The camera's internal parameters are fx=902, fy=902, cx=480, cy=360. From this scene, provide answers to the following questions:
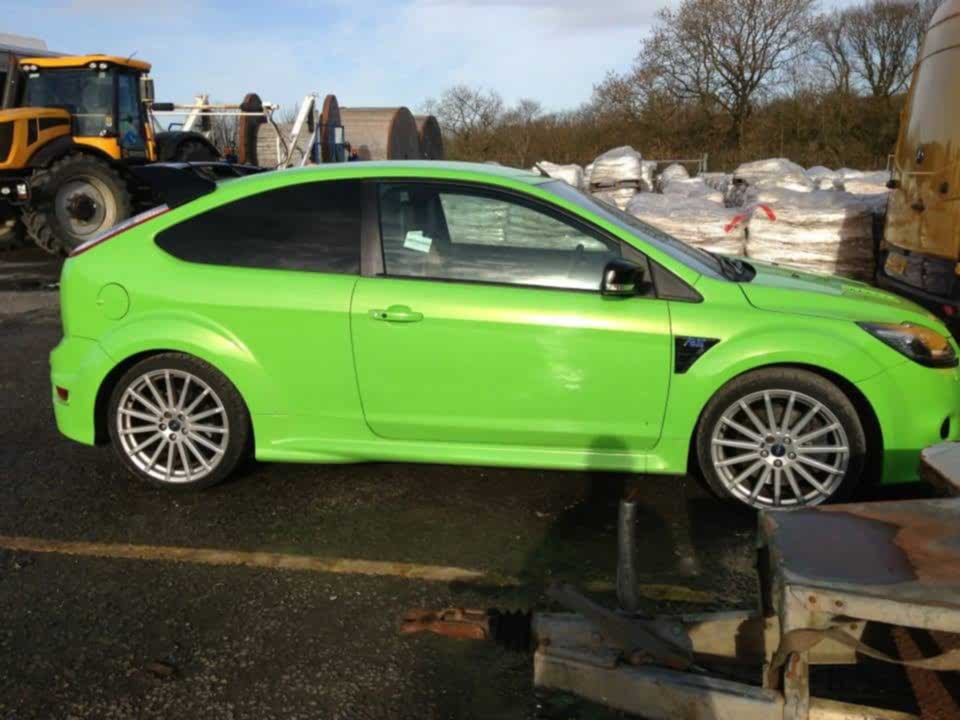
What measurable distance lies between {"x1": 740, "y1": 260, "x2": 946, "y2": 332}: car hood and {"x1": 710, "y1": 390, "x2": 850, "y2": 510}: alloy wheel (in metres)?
0.42

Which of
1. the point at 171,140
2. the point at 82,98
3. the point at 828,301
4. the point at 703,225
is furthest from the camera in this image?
the point at 171,140

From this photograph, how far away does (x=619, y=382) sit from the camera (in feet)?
13.5

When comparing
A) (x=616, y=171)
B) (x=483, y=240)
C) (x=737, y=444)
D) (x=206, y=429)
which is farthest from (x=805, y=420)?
(x=616, y=171)

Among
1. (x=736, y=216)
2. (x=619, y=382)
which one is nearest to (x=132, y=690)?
(x=619, y=382)

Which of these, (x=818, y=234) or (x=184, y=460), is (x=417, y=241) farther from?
(x=818, y=234)

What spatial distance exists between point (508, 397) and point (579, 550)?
766 millimetres

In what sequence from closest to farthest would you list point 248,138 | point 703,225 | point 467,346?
point 467,346 < point 703,225 < point 248,138

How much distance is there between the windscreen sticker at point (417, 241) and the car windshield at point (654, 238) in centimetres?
66

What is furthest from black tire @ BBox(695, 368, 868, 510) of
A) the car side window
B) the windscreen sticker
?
the windscreen sticker

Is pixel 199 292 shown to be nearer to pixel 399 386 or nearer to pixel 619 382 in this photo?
pixel 399 386

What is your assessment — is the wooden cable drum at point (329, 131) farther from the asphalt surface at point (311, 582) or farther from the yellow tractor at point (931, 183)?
the asphalt surface at point (311, 582)

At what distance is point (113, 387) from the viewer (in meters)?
4.59

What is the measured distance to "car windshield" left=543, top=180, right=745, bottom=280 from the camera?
14.4 feet

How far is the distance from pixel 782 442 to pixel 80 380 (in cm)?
344
